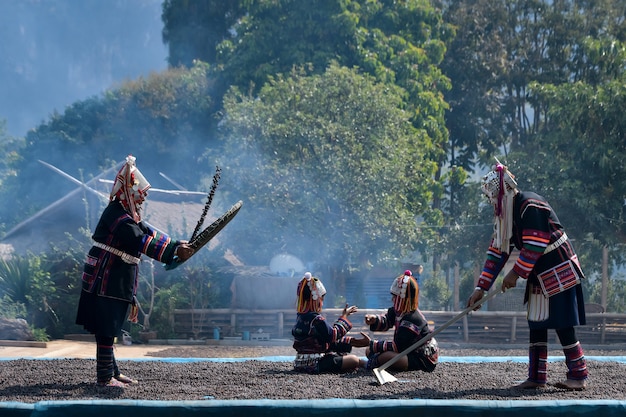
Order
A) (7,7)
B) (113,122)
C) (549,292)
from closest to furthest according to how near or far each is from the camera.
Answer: (549,292), (113,122), (7,7)

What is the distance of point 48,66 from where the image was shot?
311 feet

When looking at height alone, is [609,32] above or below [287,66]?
above

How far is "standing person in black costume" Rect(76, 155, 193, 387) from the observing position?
6.92m

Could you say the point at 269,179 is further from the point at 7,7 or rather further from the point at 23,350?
the point at 7,7

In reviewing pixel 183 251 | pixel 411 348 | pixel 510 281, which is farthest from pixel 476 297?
pixel 183 251

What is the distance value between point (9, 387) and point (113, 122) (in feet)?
93.5

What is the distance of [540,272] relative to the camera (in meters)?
6.97

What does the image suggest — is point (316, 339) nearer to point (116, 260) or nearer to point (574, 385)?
point (116, 260)

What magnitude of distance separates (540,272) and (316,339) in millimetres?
2210

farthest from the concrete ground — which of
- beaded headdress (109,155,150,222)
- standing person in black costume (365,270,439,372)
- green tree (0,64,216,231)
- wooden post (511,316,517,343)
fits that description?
green tree (0,64,216,231)

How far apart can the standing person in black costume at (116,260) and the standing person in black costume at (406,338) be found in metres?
2.12

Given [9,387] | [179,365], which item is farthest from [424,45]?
[9,387]

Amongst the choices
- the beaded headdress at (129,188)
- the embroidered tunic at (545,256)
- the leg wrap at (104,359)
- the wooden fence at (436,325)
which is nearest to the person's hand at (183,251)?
the beaded headdress at (129,188)

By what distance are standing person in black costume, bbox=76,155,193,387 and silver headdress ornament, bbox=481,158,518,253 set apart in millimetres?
2607
